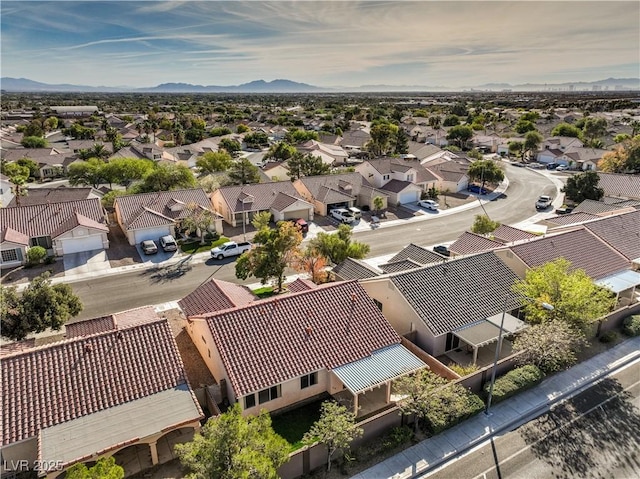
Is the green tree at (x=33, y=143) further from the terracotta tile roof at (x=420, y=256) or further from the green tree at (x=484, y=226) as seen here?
the green tree at (x=484, y=226)

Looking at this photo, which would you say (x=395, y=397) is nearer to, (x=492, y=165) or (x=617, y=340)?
(x=617, y=340)

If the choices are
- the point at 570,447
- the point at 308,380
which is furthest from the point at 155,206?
the point at 570,447

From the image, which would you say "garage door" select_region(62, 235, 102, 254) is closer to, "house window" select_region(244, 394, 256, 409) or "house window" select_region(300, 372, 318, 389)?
"house window" select_region(244, 394, 256, 409)

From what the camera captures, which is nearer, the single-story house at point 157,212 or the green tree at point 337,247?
the green tree at point 337,247

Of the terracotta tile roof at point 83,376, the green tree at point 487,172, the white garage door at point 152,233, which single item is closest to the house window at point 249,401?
the terracotta tile roof at point 83,376

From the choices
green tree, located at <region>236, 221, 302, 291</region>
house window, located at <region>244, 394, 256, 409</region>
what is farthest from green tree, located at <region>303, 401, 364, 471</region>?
green tree, located at <region>236, 221, 302, 291</region>
